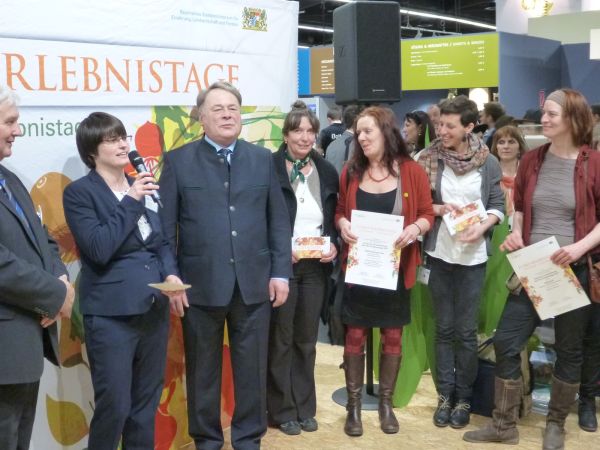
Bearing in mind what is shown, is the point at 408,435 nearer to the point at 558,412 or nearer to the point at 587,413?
the point at 558,412

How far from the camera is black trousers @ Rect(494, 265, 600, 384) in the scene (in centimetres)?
335

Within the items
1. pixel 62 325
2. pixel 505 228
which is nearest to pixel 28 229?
pixel 62 325

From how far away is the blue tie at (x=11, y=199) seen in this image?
2.18 meters

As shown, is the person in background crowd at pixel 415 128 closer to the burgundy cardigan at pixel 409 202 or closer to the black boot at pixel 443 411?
the burgundy cardigan at pixel 409 202

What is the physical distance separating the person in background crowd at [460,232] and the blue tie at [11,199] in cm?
204

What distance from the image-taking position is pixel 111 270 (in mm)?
2678

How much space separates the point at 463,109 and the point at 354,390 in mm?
1486

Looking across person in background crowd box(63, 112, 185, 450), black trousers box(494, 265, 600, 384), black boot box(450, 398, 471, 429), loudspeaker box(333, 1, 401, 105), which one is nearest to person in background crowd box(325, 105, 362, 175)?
loudspeaker box(333, 1, 401, 105)

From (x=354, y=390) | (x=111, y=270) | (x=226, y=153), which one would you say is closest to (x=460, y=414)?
(x=354, y=390)

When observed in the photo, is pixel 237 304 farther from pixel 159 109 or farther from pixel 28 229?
pixel 28 229

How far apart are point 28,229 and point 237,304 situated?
1.11m

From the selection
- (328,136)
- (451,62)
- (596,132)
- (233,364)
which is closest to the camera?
(233,364)

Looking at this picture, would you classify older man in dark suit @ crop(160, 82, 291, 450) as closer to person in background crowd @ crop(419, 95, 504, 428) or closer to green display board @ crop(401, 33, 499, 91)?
person in background crowd @ crop(419, 95, 504, 428)

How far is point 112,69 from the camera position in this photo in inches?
118
